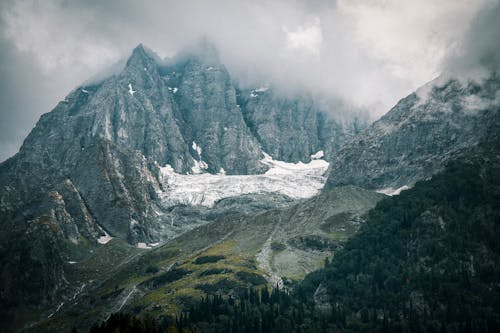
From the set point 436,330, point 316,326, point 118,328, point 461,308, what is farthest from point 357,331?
point 118,328

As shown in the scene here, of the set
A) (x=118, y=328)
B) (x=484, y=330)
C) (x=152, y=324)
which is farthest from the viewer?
(x=484, y=330)

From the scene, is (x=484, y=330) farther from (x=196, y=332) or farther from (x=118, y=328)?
(x=118, y=328)

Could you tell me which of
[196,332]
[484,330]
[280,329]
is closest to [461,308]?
[484,330]

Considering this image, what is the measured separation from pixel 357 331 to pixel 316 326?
1450cm

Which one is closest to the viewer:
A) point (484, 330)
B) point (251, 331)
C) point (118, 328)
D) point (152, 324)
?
point (118, 328)

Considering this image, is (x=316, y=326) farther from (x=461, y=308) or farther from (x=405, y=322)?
(x=461, y=308)

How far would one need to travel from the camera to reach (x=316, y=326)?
195375mm

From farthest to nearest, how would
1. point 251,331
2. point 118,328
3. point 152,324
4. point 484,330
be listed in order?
point 251,331 → point 484,330 → point 152,324 → point 118,328

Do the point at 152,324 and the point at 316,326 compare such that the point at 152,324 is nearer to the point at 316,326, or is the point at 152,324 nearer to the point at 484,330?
the point at 316,326

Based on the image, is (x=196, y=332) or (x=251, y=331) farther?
(x=251, y=331)

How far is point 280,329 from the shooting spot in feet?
639

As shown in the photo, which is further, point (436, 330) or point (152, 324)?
point (436, 330)

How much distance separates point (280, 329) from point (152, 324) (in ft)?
158

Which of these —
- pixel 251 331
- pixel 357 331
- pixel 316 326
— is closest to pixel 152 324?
pixel 251 331
